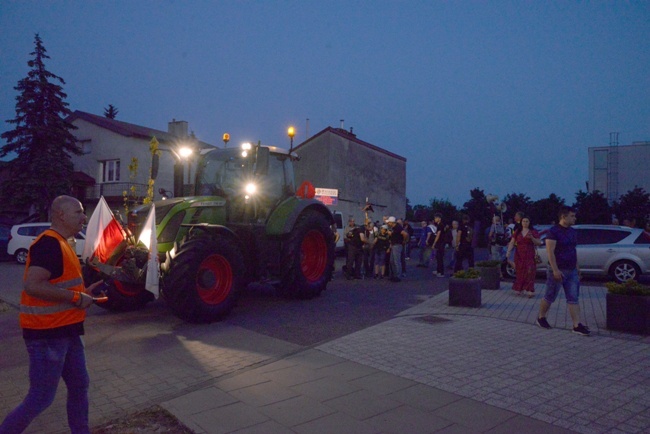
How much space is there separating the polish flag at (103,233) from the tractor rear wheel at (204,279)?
861 millimetres

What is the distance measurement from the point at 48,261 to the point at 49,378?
31.0 inches

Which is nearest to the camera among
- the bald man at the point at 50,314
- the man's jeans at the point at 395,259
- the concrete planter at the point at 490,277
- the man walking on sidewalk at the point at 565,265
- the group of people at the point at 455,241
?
the bald man at the point at 50,314

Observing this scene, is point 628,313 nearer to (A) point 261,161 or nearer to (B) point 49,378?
(A) point 261,161

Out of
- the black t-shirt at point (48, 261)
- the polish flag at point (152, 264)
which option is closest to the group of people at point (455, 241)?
the polish flag at point (152, 264)

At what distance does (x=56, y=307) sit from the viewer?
11.0ft

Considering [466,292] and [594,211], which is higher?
[594,211]

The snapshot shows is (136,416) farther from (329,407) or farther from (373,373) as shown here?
(373,373)

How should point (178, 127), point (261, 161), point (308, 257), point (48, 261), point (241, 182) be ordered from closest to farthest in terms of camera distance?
1. point (48, 261)
2. point (261, 161)
3. point (241, 182)
4. point (308, 257)
5. point (178, 127)

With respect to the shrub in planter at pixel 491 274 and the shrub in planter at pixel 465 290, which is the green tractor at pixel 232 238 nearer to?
the shrub in planter at pixel 465 290

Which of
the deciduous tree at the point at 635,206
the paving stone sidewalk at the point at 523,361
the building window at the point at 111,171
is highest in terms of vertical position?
the building window at the point at 111,171

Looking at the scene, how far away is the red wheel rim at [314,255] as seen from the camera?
1063 centimetres

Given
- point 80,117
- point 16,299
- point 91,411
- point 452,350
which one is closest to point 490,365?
point 452,350

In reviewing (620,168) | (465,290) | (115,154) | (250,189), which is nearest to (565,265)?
(465,290)

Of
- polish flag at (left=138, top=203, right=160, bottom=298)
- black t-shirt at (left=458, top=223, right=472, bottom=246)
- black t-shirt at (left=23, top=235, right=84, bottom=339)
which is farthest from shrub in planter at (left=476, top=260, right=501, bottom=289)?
black t-shirt at (left=23, top=235, right=84, bottom=339)
